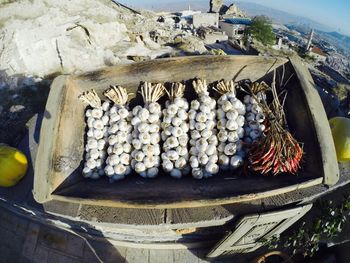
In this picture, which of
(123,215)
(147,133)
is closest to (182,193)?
(123,215)

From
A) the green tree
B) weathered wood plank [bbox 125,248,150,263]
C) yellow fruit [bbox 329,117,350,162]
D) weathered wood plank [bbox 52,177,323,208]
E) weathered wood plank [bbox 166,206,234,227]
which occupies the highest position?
yellow fruit [bbox 329,117,350,162]

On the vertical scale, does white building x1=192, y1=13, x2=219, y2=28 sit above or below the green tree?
above

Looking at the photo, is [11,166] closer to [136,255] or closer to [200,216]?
[136,255]

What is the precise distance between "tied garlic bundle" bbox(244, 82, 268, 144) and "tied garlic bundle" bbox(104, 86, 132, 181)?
1.04 meters

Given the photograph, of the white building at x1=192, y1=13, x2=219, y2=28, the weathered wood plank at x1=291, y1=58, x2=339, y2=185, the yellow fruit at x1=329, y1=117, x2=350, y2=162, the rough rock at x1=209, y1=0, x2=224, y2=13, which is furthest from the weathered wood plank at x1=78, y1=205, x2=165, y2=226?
the rough rock at x1=209, y1=0, x2=224, y2=13

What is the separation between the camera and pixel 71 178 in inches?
98.8

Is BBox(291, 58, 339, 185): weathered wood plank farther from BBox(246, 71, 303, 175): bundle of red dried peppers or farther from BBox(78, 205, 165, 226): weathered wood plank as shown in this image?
BBox(78, 205, 165, 226): weathered wood plank

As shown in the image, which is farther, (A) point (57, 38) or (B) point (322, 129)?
(A) point (57, 38)

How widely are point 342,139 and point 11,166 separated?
2.88 meters

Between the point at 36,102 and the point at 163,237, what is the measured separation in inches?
101

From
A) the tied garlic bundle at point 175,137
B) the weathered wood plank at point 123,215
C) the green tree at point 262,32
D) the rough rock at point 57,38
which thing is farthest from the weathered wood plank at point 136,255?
the green tree at point 262,32

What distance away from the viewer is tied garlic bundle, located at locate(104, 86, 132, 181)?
8.47ft

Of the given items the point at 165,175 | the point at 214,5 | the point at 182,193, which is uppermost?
the point at 182,193

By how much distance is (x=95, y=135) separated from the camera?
2.68 metres
